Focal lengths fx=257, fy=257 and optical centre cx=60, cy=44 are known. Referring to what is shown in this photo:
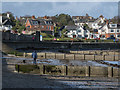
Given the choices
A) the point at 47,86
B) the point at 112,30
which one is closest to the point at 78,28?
the point at 112,30

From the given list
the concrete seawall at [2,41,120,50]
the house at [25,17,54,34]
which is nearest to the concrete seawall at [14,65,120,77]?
the concrete seawall at [2,41,120,50]

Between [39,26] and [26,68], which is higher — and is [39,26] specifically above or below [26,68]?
above

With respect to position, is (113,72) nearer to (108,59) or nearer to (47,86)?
(47,86)

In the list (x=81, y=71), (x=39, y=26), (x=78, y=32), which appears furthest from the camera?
(x=78, y=32)

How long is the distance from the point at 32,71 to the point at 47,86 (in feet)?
24.8

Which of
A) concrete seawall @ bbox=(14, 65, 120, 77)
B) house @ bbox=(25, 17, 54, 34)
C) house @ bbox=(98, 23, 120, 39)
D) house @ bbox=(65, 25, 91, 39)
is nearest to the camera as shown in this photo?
concrete seawall @ bbox=(14, 65, 120, 77)

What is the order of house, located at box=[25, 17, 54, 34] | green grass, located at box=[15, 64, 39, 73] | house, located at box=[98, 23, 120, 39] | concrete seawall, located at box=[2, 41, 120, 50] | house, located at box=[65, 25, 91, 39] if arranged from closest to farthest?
1. green grass, located at box=[15, 64, 39, 73]
2. concrete seawall, located at box=[2, 41, 120, 50]
3. house, located at box=[98, 23, 120, 39]
4. house, located at box=[25, 17, 54, 34]
5. house, located at box=[65, 25, 91, 39]

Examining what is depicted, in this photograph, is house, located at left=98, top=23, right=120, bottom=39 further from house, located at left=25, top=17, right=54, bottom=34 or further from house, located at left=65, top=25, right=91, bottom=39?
house, located at left=25, top=17, right=54, bottom=34

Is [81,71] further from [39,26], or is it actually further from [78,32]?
[78,32]

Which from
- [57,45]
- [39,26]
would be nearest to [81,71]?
[57,45]

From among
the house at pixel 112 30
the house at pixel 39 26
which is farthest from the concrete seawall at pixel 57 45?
the house at pixel 39 26

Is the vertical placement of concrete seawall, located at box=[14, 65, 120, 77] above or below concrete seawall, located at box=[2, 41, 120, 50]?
below

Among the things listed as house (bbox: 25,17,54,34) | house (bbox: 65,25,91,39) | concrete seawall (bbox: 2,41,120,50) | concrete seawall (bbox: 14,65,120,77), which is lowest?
concrete seawall (bbox: 14,65,120,77)

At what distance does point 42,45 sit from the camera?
A: 72312 millimetres
